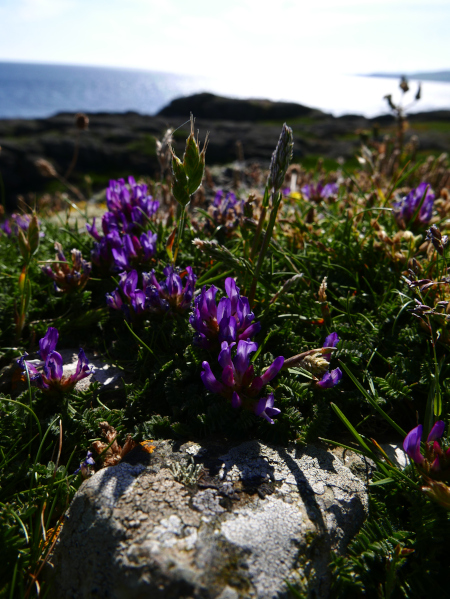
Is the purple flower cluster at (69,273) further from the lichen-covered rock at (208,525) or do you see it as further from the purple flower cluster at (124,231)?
the lichen-covered rock at (208,525)

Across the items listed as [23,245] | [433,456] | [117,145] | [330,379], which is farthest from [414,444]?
[117,145]

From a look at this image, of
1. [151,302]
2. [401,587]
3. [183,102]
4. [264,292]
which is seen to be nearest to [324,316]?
[264,292]

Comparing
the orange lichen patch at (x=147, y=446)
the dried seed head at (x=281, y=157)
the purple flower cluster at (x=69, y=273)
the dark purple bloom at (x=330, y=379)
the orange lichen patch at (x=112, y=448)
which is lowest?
the orange lichen patch at (x=112, y=448)

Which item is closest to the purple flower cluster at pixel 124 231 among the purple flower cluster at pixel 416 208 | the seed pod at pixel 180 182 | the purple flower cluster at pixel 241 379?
the seed pod at pixel 180 182

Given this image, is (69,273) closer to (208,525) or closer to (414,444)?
(208,525)

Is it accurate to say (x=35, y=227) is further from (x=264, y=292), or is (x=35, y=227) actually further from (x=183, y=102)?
(x=183, y=102)

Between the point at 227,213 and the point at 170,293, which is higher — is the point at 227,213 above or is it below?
above

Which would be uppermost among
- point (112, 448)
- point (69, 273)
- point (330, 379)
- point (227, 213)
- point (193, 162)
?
point (193, 162)
